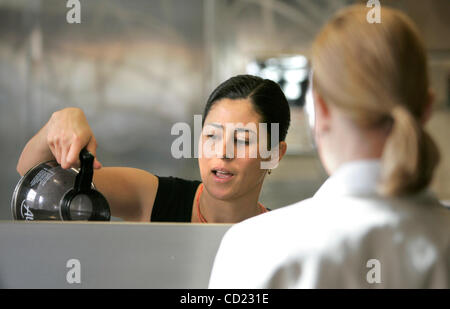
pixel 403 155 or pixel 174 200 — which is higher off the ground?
pixel 403 155

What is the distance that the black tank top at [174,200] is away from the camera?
0.90 metres

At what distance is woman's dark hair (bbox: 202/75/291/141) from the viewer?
89 cm

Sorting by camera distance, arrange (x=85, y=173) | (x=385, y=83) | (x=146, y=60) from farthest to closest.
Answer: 1. (x=146, y=60)
2. (x=85, y=173)
3. (x=385, y=83)

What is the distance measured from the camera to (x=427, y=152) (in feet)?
1.34

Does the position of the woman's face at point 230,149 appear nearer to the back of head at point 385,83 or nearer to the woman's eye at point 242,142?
the woman's eye at point 242,142

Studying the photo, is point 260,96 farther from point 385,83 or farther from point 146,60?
point 146,60

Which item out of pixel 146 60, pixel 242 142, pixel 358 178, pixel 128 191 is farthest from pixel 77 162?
pixel 146 60

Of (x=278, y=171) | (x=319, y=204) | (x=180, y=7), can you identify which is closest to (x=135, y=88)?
(x=180, y=7)

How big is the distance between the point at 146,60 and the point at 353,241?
1764 millimetres

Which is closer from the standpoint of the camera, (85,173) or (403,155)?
(403,155)

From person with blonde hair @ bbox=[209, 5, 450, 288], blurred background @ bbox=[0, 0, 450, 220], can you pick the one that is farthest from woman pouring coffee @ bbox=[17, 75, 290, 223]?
blurred background @ bbox=[0, 0, 450, 220]

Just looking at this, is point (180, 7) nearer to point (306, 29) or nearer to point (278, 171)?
point (306, 29)

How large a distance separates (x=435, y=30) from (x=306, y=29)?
75 cm

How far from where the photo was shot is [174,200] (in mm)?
925
